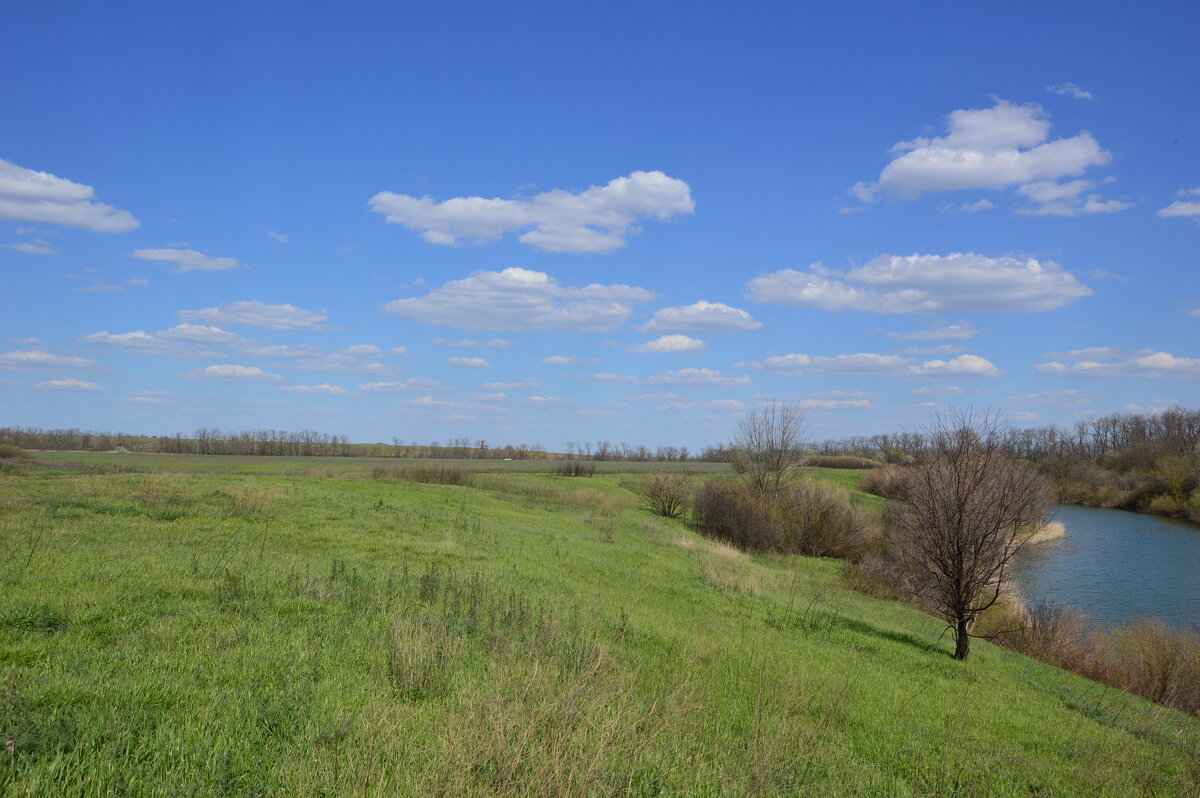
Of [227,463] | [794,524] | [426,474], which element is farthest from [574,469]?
[794,524]

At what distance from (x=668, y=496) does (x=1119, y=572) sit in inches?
1010

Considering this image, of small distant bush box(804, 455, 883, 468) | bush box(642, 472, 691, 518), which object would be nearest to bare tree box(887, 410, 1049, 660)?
bush box(642, 472, 691, 518)

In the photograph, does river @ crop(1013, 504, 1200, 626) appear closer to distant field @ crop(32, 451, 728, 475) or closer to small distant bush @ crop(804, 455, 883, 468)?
small distant bush @ crop(804, 455, 883, 468)

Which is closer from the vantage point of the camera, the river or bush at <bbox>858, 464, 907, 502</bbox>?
the river

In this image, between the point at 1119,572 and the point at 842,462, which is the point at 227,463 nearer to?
the point at 1119,572

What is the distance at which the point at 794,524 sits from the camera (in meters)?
38.3

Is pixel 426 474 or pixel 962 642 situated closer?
pixel 962 642

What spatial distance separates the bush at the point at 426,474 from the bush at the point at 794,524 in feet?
60.9

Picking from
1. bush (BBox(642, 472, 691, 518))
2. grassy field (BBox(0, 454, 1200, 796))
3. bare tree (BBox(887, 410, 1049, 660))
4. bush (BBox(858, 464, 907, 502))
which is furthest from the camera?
bush (BBox(858, 464, 907, 502))

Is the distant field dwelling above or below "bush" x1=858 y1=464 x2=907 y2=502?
above

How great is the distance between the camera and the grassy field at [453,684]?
16.0 ft

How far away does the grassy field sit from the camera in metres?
4.88

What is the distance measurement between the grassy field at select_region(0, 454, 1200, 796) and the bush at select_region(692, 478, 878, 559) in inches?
765

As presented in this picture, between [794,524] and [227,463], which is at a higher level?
[227,463]
